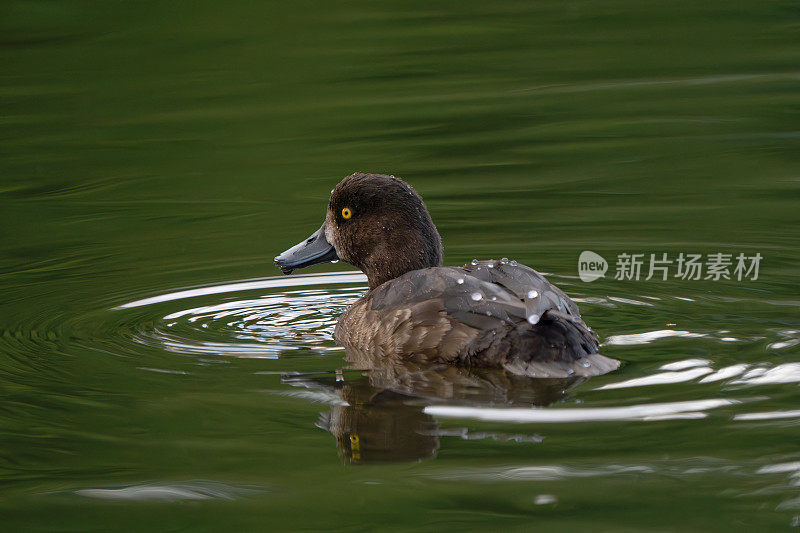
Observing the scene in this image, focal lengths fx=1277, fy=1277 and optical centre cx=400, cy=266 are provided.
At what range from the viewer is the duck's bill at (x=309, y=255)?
7387 mm

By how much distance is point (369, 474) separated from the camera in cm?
462

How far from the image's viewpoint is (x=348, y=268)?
27.9 ft

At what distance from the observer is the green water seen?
4.50 meters

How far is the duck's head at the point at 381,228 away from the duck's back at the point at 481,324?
0.53 meters

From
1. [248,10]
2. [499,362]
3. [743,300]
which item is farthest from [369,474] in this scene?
[248,10]

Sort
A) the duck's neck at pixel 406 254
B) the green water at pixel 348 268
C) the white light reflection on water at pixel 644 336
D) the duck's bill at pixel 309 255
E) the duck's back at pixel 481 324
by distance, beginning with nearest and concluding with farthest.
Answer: the green water at pixel 348 268
the duck's back at pixel 481 324
the white light reflection on water at pixel 644 336
the duck's neck at pixel 406 254
the duck's bill at pixel 309 255

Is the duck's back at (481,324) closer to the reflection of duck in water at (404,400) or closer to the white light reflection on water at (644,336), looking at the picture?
the reflection of duck in water at (404,400)

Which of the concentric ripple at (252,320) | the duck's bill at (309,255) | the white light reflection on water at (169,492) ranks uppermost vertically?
the duck's bill at (309,255)

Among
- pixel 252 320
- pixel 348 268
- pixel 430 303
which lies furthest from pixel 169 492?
pixel 348 268

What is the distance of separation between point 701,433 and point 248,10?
1074 centimetres

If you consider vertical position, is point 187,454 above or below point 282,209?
below

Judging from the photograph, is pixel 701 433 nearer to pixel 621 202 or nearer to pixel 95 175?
pixel 621 202

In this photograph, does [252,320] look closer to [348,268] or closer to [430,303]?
[430,303]

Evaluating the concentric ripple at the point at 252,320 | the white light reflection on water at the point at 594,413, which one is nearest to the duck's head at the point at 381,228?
the concentric ripple at the point at 252,320
